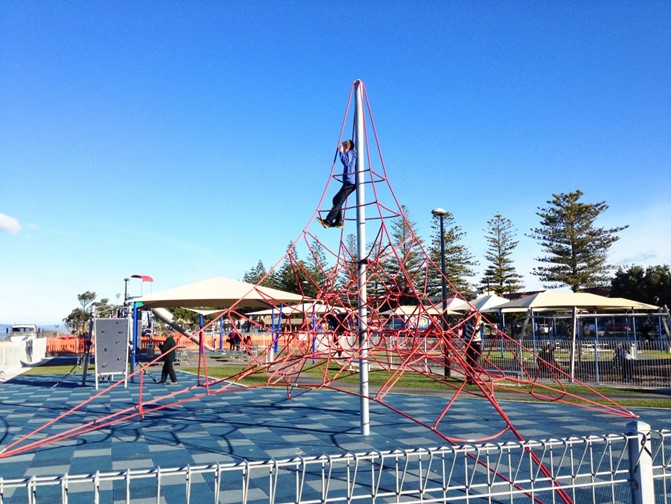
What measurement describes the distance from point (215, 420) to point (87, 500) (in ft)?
13.5

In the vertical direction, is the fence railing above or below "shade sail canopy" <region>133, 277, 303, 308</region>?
below

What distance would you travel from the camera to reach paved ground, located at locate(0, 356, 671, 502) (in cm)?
692

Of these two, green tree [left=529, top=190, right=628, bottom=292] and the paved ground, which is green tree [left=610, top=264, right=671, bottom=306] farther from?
the paved ground

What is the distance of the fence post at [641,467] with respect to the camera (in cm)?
341

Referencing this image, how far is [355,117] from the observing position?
8617mm

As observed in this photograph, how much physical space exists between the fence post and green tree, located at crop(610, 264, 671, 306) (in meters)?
41.2

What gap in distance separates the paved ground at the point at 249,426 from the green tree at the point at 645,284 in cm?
3379

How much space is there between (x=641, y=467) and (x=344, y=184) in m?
5.72

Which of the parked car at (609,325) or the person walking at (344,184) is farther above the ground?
the person walking at (344,184)

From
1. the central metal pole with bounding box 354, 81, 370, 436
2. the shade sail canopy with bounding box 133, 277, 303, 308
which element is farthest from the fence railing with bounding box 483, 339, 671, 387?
the central metal pole with bounding box 354, 81, 370, 436

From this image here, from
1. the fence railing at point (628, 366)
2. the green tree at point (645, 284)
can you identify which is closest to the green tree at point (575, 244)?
the green tree at point (645, 284)

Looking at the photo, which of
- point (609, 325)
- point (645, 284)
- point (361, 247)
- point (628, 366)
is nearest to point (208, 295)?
point (361, 247)

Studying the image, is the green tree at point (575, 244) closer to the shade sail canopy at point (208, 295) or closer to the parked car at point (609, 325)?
the parked car at point (609, 325)

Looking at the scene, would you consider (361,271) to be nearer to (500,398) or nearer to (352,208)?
(352,208)
